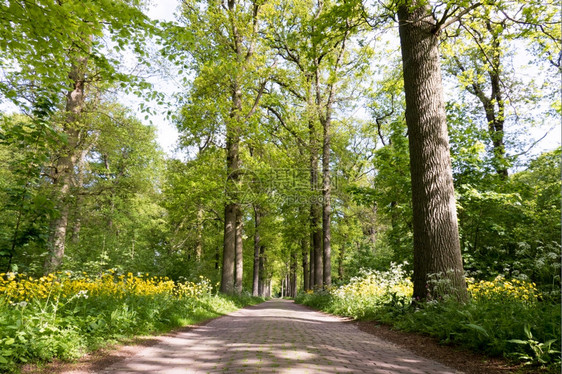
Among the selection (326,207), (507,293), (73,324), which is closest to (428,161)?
(507,293)

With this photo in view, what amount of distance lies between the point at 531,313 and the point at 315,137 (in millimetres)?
14677

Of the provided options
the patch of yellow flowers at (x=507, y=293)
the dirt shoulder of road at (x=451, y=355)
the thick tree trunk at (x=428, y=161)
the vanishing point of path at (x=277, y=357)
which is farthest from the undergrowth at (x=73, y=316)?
the patch of yellow flowers at (x=507, y=293)

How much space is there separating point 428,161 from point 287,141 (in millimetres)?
11824

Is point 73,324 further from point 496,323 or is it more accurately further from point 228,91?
point 228,91

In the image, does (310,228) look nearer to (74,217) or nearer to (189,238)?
(189,238)

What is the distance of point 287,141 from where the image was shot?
58.9 feet

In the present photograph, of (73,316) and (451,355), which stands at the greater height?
(73,316)

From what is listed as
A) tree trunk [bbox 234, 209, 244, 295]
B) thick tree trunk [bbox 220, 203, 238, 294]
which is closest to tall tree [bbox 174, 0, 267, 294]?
thick tree trunk [bbox 220, 203, 238, 294]

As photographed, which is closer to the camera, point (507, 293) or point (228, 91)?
point (507, 293)

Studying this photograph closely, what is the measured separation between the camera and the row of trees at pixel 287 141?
20.7ft

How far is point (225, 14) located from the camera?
50.3 feet

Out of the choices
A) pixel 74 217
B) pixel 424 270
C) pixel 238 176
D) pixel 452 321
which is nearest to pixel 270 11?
pixel 238 176

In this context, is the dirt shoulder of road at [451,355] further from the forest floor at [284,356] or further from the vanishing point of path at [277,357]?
the vanishing point of path at [277,357]

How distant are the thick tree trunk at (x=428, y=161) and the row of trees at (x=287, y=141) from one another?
3cm
